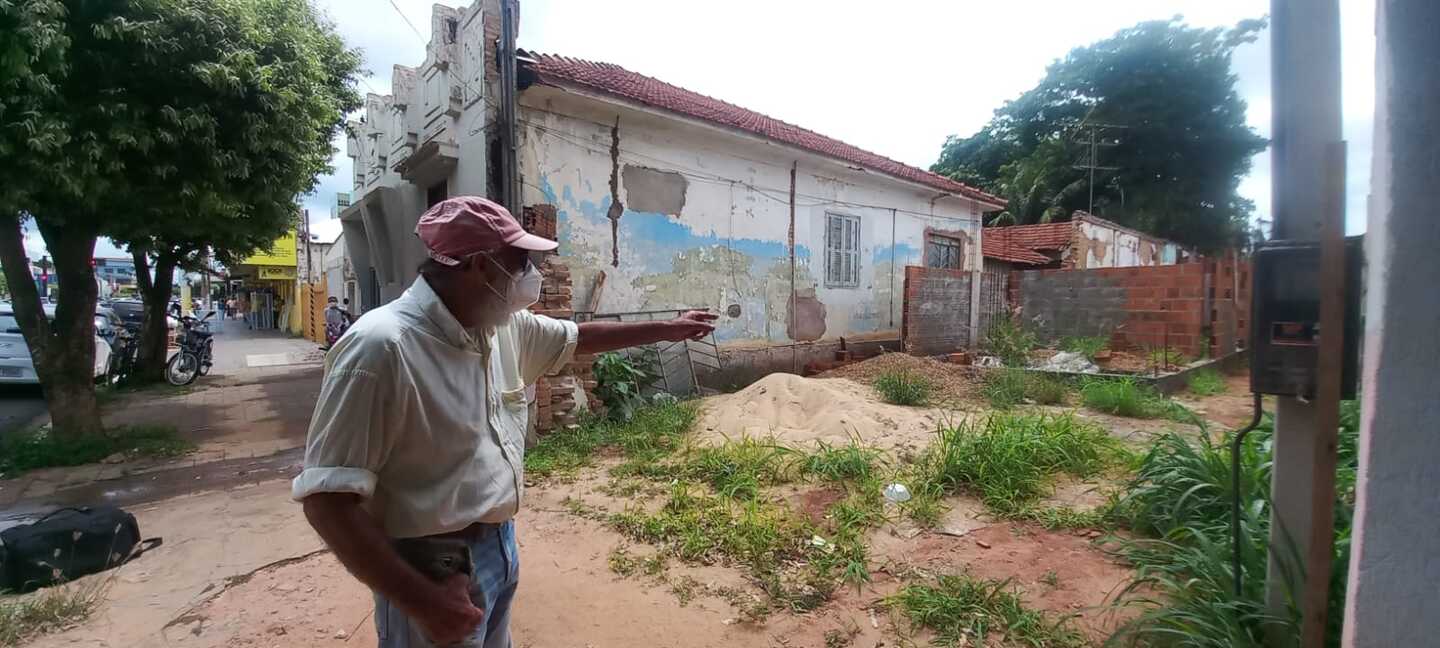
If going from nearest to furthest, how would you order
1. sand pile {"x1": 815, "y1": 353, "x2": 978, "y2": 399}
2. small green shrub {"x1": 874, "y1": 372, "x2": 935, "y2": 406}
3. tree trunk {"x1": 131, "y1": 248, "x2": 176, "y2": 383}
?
small green shrub {"x1": 874, "y1": 372, "x2": 935, "y2": 406}, sand pile {"x1": 815, "y1": 353, "x2": 978, "y2": 399}, tree trunk {"x1": 131, "y1": 248, "x2": 176, "y2": 383}

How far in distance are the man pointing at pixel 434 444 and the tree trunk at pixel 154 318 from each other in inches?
397

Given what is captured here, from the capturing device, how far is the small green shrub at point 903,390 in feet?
20.9

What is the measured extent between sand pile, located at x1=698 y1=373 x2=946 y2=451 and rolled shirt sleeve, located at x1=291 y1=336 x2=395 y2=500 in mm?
4007

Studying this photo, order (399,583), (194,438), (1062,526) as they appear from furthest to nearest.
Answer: (194,438) → (1062,526) → (399,583)

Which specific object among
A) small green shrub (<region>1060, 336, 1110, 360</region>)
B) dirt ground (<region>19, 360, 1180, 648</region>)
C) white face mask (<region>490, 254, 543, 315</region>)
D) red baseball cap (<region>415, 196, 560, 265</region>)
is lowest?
dirt ground (<region>19, 360, 1180, 648</region>)

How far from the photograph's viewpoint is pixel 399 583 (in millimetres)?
1062

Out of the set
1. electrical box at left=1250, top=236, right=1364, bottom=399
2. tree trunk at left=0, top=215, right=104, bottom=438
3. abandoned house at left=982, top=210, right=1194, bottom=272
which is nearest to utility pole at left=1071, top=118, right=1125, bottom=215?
abandoned house at left=982, top=210, right=1194, bottom=272

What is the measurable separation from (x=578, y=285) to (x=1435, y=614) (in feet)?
20.0

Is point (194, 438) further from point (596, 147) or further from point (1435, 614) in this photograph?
point (1435, 614)

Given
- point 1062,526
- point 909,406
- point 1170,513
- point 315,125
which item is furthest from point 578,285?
point 1170,513

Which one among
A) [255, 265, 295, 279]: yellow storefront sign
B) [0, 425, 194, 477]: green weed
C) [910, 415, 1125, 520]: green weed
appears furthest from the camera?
[255, 265, 295, 279]: yellow storefront sign

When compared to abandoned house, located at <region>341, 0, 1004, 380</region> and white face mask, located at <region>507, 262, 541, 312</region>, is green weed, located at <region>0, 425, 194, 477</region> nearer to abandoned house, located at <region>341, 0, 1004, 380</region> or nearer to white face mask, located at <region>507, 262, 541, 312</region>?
abandoned house, located at <region>341, 0, 1004, 380</region>

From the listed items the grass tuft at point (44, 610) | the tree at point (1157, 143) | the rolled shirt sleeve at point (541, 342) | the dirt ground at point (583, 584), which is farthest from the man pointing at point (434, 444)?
the tree at point (1157, 143)

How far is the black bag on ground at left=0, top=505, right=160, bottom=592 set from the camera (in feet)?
9.15
